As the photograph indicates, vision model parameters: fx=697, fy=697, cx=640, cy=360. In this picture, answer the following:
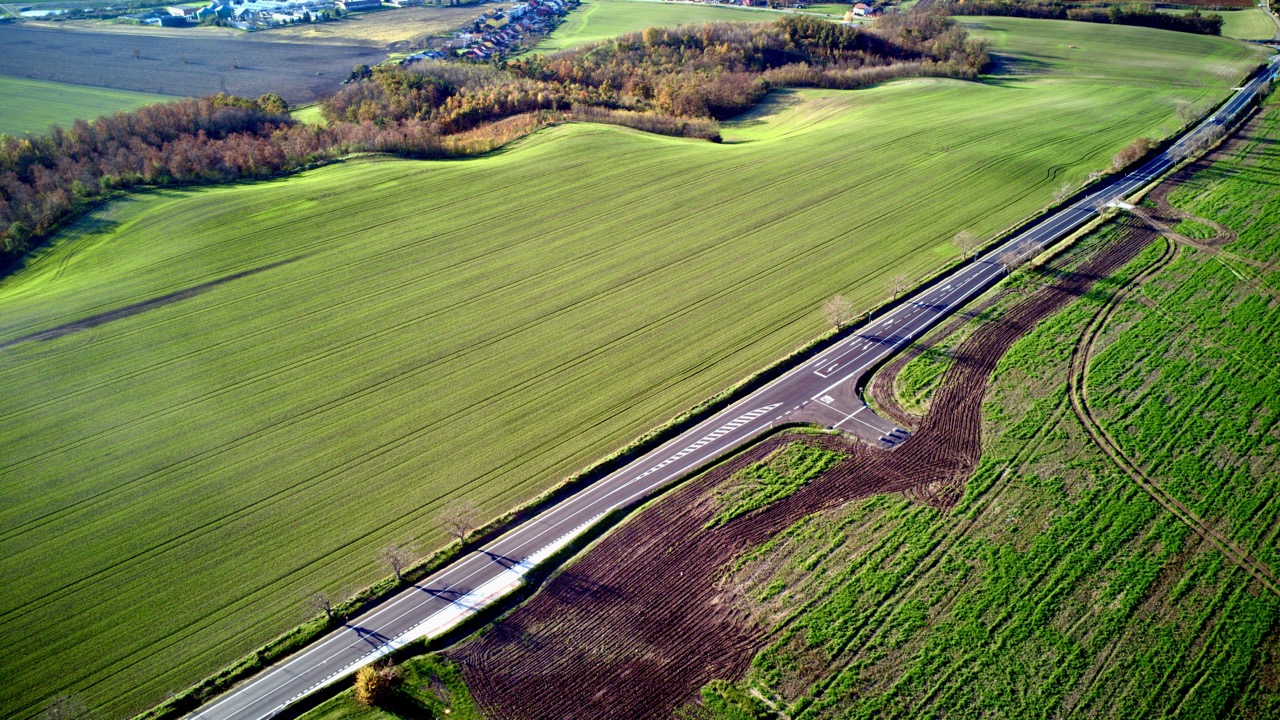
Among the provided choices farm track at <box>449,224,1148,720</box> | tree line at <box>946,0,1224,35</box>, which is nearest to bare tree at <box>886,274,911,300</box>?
farm track at <box>449,224,1148,720</box>

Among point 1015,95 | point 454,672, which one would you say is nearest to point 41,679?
point 454,672

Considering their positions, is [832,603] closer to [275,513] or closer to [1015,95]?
[275,513]

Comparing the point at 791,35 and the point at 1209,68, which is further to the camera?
the point at 791,35

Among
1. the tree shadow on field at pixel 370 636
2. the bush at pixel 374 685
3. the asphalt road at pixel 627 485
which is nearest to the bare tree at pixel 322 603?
the tree shadow on field at pixel 370 636

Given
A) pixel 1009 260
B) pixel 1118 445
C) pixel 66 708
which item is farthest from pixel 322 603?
pixel 1009 260

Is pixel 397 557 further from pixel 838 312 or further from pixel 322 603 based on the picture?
pixel 838 312

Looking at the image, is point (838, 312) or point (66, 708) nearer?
point (66, 708)

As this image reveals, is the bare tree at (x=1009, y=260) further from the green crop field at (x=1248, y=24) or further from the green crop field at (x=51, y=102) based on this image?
the green crop field at (x=51, y=102)
